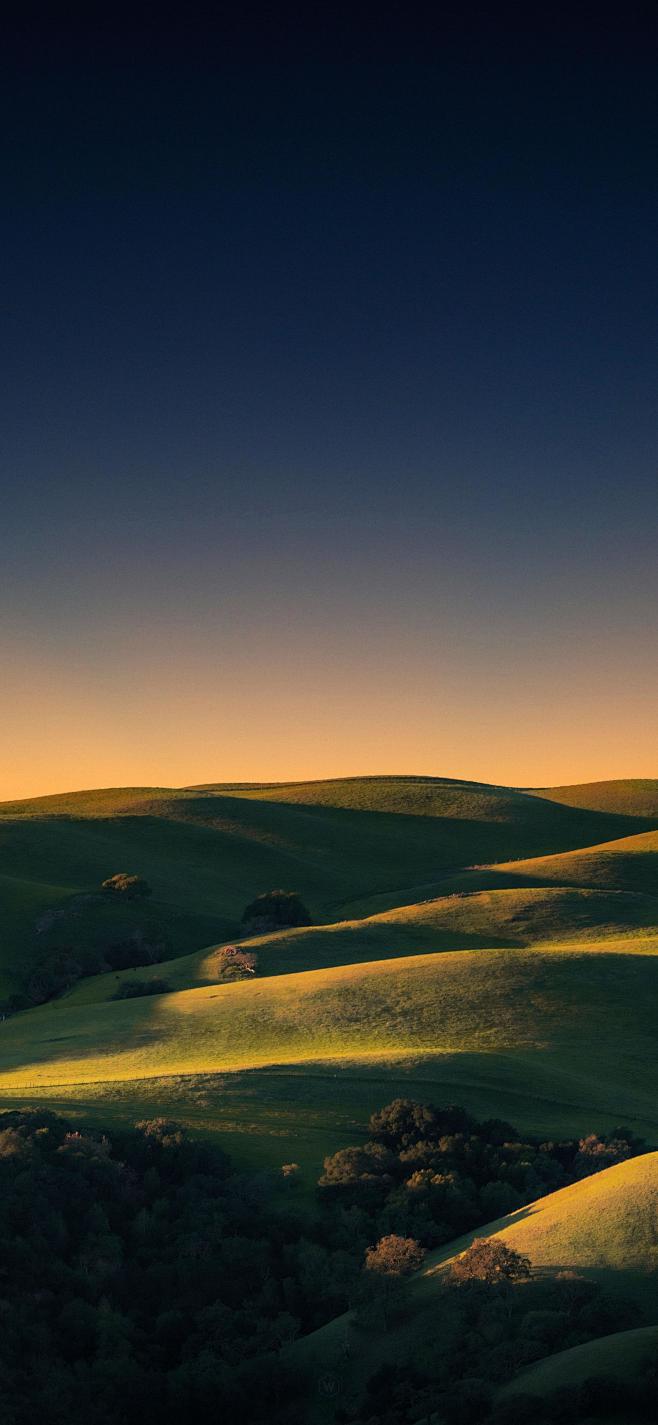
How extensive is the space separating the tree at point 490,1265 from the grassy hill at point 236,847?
53.5 metres

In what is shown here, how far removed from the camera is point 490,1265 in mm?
23312

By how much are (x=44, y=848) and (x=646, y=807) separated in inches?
3273

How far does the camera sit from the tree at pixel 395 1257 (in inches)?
998

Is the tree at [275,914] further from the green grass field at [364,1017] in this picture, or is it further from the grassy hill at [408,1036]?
the grassy hill at [408,1036]

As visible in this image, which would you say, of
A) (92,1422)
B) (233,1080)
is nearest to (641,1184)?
(92,1422)

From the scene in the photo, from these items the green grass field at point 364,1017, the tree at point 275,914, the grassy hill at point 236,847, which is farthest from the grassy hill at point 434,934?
the grassy hill at point 236,847

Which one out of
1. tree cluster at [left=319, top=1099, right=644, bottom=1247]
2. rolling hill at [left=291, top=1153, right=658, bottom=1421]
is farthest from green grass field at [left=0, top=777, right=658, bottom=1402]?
tree cluster at [left=319, top=1099, right=644, bottom=1247]

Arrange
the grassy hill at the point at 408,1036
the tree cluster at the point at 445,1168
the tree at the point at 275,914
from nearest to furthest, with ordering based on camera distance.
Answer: the tree cluster at the point at 445,1168 → the grassy hill at the point at 408,1036 → the tree at the point at 275,914

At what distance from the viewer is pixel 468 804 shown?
14862cm

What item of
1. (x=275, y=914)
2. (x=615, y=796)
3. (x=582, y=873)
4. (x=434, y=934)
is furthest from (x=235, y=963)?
(x=615, y=796)

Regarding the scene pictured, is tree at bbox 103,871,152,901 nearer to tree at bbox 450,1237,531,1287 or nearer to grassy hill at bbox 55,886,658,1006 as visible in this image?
grassy hill at bbox 55,886,658,1006

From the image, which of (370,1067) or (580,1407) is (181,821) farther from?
(580,1407)

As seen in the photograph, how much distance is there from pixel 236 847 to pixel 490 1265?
9558cm

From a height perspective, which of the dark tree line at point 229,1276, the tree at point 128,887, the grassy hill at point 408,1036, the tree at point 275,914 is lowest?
the dark tree line at point 229,1276
